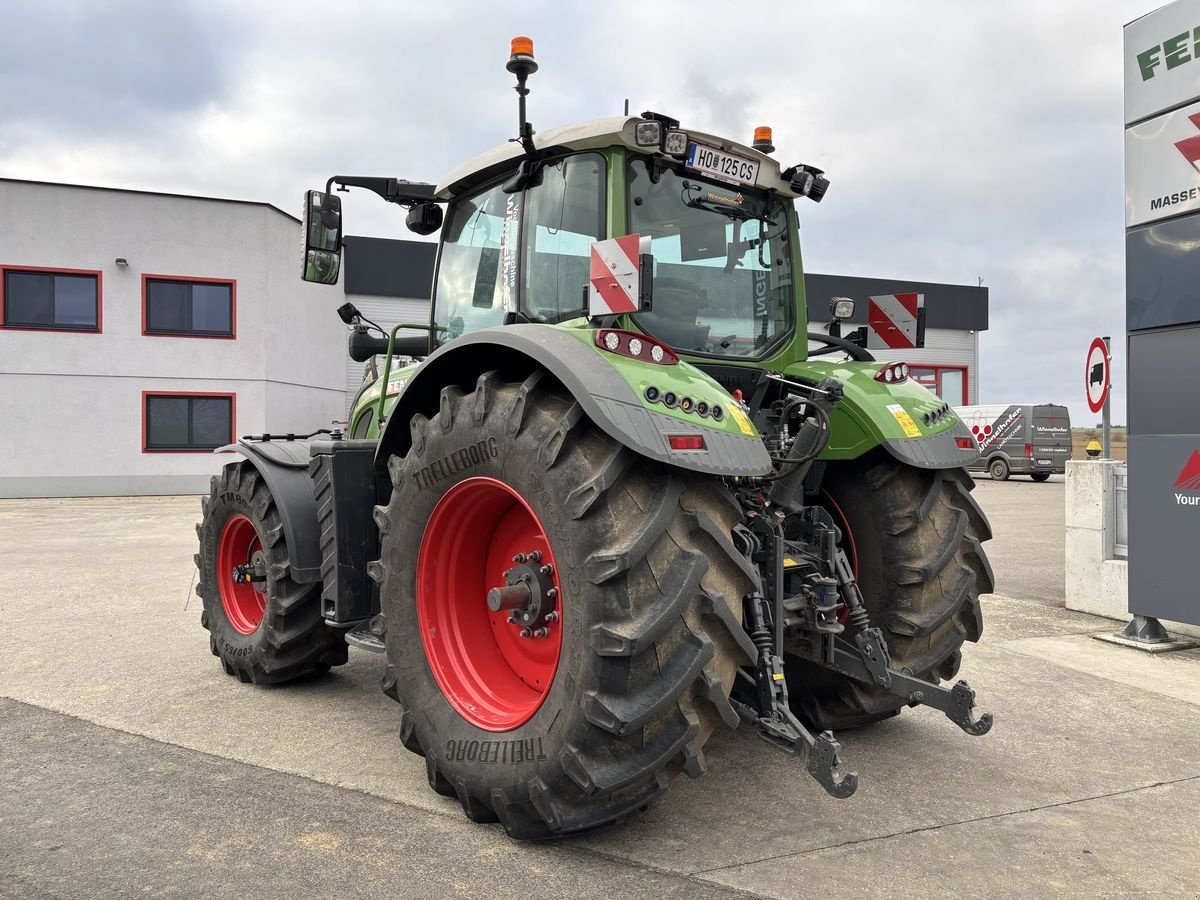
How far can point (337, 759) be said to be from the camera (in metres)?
3.87

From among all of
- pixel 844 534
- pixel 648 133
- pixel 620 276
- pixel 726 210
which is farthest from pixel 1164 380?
pixel 620 276

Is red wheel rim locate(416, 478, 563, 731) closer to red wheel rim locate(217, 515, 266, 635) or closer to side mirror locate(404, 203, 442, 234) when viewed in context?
side mirror locate(404, 203, 442, 234)

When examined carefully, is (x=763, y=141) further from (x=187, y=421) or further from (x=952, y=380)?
(x=952, y=380)

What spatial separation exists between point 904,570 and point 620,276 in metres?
1.86

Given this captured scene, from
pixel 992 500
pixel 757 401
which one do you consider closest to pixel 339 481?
pixel 757 401

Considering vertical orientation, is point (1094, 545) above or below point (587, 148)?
below

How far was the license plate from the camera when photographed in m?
3.85

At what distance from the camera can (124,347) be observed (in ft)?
67.8

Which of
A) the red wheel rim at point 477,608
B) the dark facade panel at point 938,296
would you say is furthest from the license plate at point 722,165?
the dark facade panel at point 938,296

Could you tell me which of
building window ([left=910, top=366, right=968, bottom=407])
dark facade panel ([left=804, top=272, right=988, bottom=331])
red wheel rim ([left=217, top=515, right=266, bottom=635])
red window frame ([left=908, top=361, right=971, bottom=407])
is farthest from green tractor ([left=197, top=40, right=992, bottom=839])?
building window ([left=910, top=366, right=968, bottom=407])

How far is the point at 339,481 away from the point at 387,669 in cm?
112

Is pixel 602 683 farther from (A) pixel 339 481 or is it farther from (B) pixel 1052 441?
(B) pixel 1052 441

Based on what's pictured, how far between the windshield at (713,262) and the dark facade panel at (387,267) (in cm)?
2201

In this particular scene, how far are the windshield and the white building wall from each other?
19.2 meters
